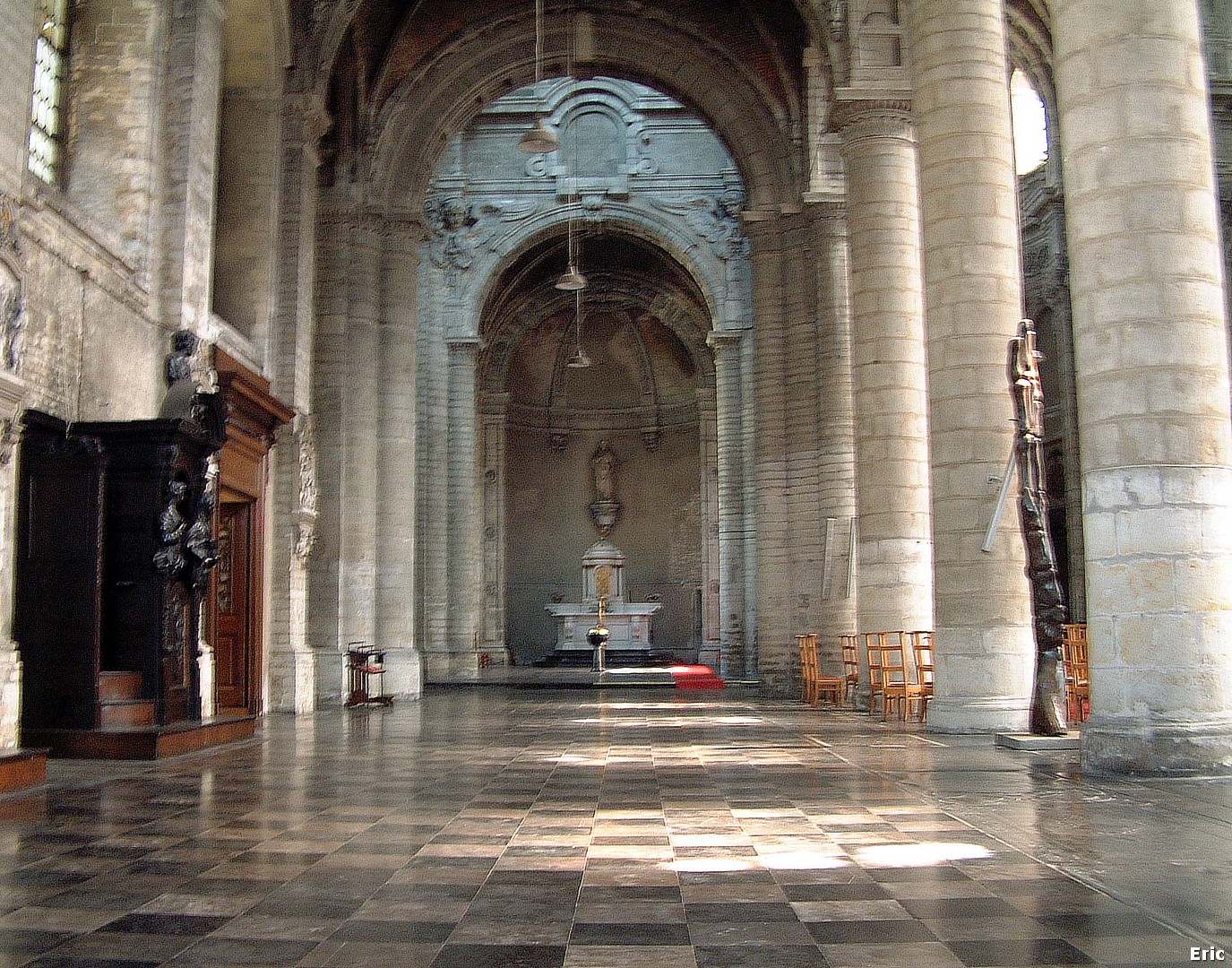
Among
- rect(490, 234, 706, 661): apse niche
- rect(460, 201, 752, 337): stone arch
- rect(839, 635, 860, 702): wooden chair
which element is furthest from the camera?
rect(490, 234, 706, 661): apse niche

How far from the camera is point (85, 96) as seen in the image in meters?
13.5

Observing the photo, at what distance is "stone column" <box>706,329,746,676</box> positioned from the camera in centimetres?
2936

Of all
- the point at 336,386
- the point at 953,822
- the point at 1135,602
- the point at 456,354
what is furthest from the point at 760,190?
the point at 953,822

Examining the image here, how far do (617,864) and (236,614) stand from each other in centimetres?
1147

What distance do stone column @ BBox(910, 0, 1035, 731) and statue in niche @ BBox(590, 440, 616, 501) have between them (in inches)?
1213

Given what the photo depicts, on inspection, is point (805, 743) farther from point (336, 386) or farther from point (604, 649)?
point (604, 649)

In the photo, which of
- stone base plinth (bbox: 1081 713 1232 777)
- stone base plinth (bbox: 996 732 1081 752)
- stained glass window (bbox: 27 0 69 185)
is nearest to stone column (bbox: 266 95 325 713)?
stained glass window (bbox: 27 0 69 185)

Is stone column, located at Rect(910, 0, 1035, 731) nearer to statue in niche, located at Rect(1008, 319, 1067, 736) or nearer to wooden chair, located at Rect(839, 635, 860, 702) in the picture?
statue in niche, located at Rect(1008, 319, 1067, 736)

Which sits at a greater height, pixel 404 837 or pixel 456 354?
pixel 456 354

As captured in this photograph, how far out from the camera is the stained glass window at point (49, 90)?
515 inches

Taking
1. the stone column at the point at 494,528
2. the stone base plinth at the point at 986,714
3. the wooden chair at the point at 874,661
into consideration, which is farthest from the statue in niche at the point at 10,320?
the stone column at the point at 494,528

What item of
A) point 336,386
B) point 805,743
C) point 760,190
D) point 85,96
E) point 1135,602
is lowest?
point 805,743

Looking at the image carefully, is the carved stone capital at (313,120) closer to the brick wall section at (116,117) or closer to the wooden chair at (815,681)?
the brick wall section at (116,117)

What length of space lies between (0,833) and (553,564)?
36.9 m
